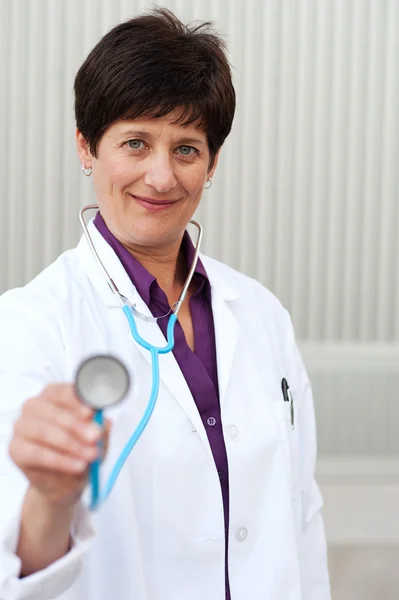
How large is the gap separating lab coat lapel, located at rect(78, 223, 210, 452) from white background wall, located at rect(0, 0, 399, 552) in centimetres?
148

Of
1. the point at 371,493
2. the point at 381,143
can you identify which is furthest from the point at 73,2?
the point at 371,493

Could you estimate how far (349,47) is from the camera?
2.69 meters

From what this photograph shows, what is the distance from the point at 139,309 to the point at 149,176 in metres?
0.18

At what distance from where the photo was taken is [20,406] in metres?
0.95

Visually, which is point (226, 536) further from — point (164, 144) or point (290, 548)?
point (164, 144)

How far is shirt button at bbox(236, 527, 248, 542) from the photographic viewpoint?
114 cm

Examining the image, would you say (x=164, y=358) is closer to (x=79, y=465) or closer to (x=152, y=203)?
(x=152, y=203)

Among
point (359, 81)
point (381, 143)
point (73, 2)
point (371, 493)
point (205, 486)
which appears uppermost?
point (73, 2)

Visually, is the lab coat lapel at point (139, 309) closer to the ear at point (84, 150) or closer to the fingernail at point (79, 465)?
the ear at point (84, 150)

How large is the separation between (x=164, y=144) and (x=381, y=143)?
174cm

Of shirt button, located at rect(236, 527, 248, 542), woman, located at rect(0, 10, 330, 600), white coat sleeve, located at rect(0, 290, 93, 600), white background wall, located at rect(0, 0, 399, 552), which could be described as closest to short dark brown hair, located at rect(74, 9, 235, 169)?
woman, located at rect(0, 10, 330, 600)

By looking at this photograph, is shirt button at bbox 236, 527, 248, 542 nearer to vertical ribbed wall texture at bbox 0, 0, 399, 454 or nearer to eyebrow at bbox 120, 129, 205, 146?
eyebrow at bbox 120, 129, 205, 146

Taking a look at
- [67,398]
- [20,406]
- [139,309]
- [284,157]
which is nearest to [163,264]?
[139,309]

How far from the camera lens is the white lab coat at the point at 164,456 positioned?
41.1 inches
